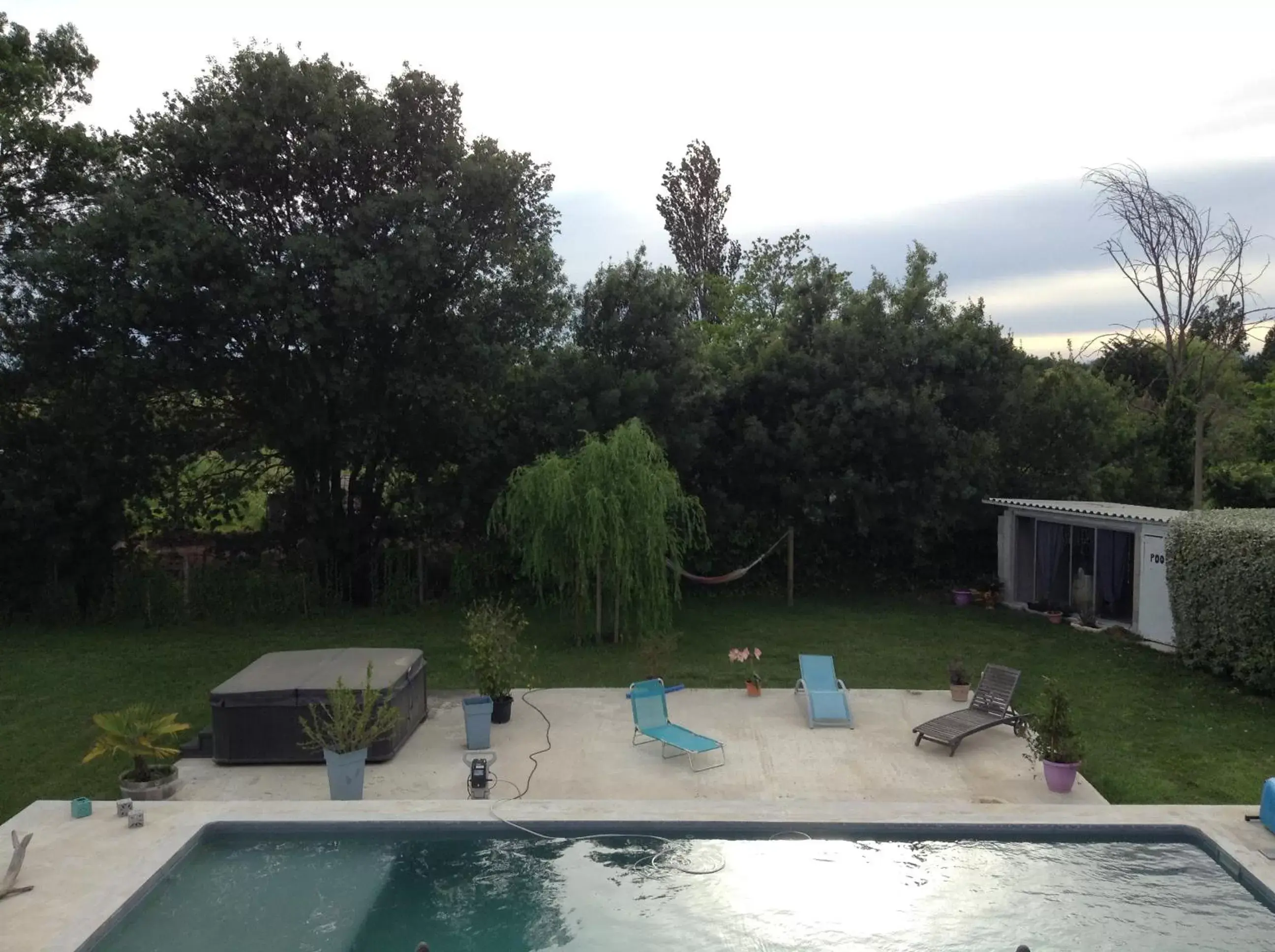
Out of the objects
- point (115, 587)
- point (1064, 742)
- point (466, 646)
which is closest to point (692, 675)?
point (466, 646)

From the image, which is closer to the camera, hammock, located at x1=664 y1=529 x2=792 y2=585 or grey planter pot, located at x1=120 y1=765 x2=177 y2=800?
grey planter pot, located at x1=120 y1=765 x2=177 y2=800

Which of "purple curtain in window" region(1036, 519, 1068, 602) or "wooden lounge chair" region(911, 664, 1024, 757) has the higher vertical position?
"purple curtain in window" region(1036, 519, 1068, 602)

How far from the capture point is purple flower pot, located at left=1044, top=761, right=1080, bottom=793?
316 inches

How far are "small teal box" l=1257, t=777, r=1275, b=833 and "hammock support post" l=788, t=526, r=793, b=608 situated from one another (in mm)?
10341

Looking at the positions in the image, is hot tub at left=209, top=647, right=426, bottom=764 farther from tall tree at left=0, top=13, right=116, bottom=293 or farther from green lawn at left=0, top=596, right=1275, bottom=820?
tall tree at left=0, top=13, right=116, bottom=293

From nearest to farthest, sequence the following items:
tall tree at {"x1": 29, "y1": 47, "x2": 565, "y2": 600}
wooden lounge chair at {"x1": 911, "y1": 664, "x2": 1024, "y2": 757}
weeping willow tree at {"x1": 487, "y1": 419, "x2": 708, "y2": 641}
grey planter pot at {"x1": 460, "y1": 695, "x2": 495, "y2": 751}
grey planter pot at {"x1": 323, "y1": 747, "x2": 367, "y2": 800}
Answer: grey planter pot at {"x1": 323, "y1": 747, "x2": 367, "y2": 800}
wooden lounge chair at {"x1": 911, "y1": 664, "x2": 1024, "y2": 757}
grey planter pot at {"x1": 460, "y1": 695, "x2": 495, "y2": 751}
weeping willow tree at {"x1": 487, "y1": 419, "x2": 708, "y2": 641}
tall tree at {"x1": 29, "y1": 47, "x2": 565, "y2": 600}

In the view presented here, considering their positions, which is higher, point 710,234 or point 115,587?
point 710,234

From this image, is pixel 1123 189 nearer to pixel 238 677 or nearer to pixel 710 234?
pixel 710 234

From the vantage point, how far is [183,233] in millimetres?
13734

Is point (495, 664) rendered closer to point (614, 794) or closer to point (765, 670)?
point (614, 794)

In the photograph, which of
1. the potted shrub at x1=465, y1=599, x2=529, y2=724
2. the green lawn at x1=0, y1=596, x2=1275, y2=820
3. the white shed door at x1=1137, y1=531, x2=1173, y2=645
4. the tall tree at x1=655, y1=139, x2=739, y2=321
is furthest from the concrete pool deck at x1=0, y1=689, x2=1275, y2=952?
the tall tree at x1=655, y1=139, x2=739, y2=321

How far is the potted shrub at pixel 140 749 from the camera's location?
7805 millimetres

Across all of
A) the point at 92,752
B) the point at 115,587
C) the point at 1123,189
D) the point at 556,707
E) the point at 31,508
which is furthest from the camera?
the point at 1123,189

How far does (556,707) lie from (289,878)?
4.40 metres
